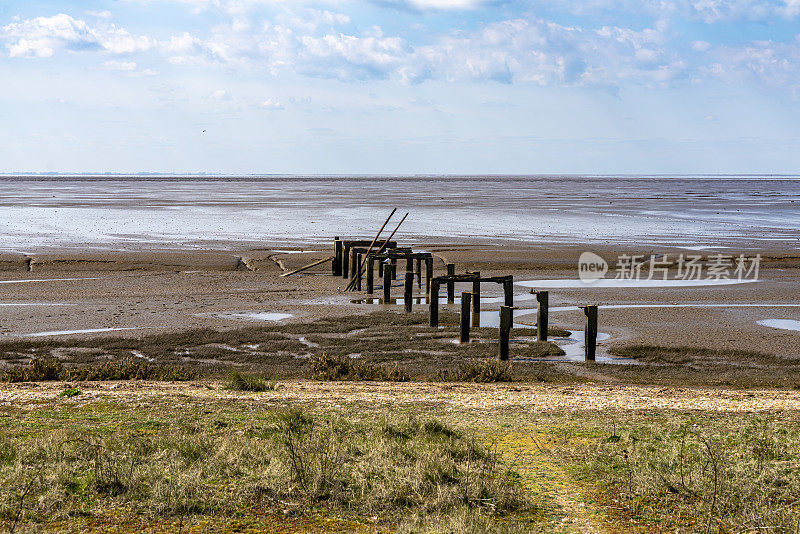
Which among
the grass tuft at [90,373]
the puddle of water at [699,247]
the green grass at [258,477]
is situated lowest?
the grass tuft at [90,373]

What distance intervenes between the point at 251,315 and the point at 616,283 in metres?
13.0

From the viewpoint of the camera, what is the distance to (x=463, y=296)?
17328mm

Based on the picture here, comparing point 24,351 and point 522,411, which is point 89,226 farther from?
point 522,411

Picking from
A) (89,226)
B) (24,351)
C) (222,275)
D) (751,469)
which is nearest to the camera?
(751,469)

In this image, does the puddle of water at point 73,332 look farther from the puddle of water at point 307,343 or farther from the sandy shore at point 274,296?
the puddle of water at point 307,343

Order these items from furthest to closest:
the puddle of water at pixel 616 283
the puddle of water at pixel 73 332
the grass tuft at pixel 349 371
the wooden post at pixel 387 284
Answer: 1. the puddle of water at pixel 616 283
2. the wooden post at pixel 387 284
3. the puddle of water at pixel 73 332
4. the grass tuft at pixel 349 371

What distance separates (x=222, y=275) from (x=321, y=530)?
23539mm

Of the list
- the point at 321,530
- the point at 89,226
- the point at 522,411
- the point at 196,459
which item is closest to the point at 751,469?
the point at 522,411

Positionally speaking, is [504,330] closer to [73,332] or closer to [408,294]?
[408,294]

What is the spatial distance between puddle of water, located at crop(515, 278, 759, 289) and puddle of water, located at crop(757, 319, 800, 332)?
6.48 m

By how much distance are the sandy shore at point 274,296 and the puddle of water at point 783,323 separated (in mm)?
359

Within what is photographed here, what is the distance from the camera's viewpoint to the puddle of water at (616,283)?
2694 centimetres

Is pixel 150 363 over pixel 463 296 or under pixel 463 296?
under

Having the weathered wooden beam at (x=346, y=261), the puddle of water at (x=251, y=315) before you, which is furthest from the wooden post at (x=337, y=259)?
the puddle of water at (x=251, y=315)
